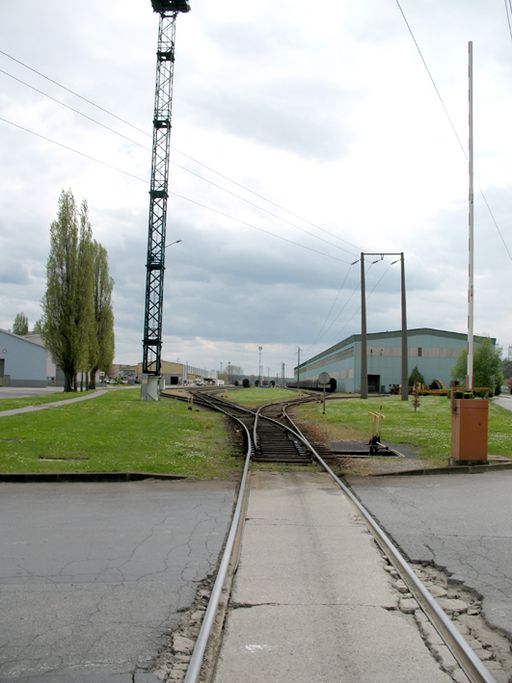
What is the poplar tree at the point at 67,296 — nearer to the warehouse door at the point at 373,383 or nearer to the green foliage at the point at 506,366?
the warehouse door at the point at 373,383

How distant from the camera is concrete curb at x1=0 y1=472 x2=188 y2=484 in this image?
1163cm

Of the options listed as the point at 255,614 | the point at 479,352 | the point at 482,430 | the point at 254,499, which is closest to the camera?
the point at 255,614

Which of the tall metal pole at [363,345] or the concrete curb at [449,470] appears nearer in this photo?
the concrete curb at [449,470]

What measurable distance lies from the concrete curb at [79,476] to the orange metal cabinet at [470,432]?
6039mm

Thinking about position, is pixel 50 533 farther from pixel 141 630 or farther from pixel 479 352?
pixel 479 352

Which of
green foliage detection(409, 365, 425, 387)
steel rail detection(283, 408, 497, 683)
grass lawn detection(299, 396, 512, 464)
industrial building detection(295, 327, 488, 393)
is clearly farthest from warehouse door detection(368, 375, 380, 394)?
steel rail detection(283, 408, 497, 683)

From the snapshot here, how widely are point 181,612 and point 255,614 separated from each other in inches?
22.5

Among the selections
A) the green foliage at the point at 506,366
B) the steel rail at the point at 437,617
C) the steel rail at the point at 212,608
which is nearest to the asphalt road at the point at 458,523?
the steel rail at the point at 437,617

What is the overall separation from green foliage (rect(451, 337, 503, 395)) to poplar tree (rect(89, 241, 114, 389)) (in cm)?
4055

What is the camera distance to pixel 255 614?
4910 millimetres

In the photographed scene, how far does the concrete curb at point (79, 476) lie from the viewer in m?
11.6

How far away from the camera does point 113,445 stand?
636 inches

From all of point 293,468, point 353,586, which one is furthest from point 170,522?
point 293,468

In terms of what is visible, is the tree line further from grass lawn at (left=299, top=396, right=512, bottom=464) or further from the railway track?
the railway track
